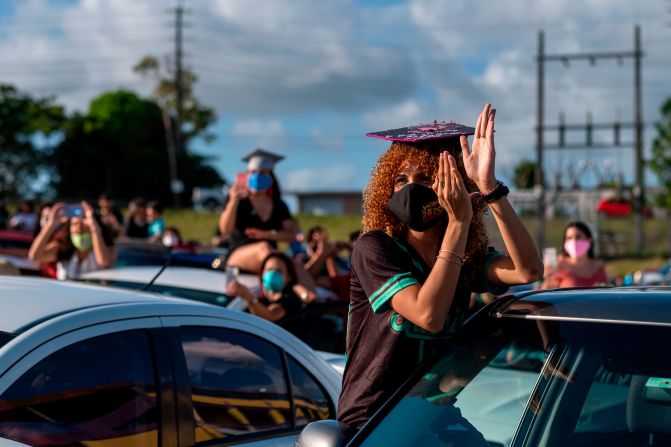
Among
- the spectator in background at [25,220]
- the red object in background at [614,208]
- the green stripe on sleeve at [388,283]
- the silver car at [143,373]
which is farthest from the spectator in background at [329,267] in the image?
the red object in background at [614,208]

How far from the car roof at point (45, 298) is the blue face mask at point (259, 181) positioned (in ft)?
11.5

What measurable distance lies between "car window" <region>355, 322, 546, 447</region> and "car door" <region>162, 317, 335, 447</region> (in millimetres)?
971

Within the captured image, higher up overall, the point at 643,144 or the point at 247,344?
the point at 643,144

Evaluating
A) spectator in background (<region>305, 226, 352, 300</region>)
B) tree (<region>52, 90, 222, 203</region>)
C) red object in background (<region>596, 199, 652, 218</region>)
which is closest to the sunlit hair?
spectator in background (<region>305, 226, 352, 300</region>)

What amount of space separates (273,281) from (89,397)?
3435mm

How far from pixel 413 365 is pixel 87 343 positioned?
1.11 m

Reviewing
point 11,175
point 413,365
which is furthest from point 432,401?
point 11,175

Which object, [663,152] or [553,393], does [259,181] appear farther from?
[663,152]

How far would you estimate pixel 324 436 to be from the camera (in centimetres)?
272

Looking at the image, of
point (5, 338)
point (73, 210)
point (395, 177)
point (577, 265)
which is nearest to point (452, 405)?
point (395, 177)

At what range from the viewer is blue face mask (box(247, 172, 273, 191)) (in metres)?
7.46

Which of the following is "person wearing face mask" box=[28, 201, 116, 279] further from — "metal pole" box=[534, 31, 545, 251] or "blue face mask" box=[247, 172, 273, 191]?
"metal pole" box=[534, 31, 545, 251]

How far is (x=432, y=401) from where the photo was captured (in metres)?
2.82

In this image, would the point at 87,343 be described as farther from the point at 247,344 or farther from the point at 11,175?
the point at 11,175
